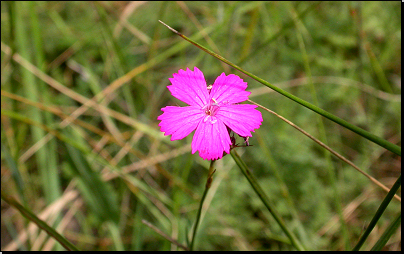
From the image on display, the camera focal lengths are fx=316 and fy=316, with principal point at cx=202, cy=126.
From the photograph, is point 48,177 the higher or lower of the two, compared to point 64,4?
lower

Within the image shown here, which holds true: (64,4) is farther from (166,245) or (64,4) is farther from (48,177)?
(166,245)

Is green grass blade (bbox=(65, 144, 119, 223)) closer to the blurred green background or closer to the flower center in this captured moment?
the blurred green background

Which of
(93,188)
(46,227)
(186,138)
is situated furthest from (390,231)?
(93,188)

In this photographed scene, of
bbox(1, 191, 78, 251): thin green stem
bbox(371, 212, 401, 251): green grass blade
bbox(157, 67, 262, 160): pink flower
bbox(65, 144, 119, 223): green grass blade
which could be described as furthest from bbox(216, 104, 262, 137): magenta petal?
bbox(65, 144, 119, 223): green grass blade

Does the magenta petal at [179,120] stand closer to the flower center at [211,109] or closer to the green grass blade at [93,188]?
the flower center at [211,109]

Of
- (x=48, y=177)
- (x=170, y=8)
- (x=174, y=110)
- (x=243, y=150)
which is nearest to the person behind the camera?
(x=174, y=110)

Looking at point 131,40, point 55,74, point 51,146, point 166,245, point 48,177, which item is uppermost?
point 131,40

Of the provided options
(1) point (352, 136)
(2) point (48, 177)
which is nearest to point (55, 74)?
(2) point (48, 177)
